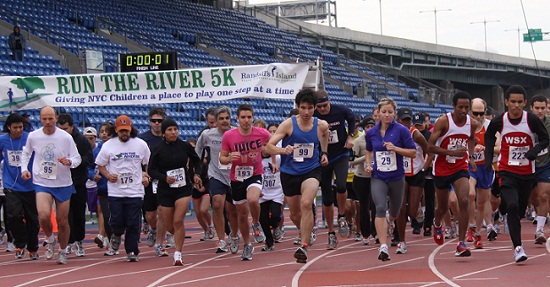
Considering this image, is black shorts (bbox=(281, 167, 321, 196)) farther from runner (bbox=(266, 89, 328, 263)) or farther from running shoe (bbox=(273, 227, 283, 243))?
running shoe (bbox=(273, 227, 283, 243))

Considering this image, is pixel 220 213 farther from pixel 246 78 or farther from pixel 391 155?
pixel 246 78

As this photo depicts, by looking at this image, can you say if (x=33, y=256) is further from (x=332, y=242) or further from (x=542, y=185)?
(x=542, y=185)

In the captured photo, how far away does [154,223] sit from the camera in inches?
640

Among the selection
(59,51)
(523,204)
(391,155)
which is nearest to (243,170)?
(391,155)

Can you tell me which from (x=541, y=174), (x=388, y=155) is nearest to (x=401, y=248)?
(x=388, y=155)

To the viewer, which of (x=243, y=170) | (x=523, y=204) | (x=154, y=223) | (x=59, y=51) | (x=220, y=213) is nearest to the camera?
(x=523, y=204)

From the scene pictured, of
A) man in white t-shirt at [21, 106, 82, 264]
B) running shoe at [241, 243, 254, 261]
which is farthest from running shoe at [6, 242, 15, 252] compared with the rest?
→ running shoe at [241, 243, 254, 261]

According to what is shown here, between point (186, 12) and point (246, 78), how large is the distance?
30.6m

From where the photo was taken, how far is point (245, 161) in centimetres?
1403

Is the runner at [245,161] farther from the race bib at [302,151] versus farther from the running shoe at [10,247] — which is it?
the running shoe at [10,247]

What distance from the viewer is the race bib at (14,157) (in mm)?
15352

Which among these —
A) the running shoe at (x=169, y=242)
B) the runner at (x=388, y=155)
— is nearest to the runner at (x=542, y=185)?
the runner at (x=388, y=155)

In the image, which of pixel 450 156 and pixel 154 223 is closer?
pixel 450 156

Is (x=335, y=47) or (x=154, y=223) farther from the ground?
(x=335, y=47)
